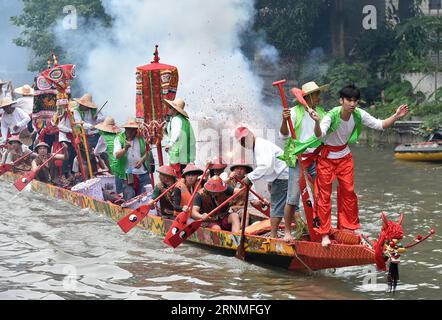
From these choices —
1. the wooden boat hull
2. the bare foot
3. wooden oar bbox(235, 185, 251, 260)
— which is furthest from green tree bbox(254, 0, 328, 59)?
the bare foot

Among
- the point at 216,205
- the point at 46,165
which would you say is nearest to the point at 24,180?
the point at 46,165

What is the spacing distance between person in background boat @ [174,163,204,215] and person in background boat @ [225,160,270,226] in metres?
0.49

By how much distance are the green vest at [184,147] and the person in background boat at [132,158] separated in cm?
115

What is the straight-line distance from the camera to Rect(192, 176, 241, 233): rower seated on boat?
10.6m

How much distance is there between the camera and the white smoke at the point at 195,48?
25.2m

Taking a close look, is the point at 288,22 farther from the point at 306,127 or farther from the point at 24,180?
the point at 306,127

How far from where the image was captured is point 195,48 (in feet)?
84.5

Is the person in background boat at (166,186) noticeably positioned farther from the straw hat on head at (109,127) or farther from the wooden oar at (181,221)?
the straw hat on head at (109,127)

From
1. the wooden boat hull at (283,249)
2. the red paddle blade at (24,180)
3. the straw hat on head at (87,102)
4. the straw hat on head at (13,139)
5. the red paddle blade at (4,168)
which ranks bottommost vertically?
the wooden boat hull at (283,249)

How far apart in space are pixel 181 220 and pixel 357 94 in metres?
3.01

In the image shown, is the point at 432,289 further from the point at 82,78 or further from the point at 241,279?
the point at 82,78

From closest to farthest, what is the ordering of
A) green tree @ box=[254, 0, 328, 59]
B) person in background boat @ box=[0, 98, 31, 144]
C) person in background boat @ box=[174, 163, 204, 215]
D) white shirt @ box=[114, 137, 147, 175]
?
person in background boat @ box=[174, 163, 204, 215] < white shirt @ box=[114, 137, 147, 175] < person in background boat @ box=[0, 98, 31, 144] < green tree @ box=[254, 0, 328, 59]

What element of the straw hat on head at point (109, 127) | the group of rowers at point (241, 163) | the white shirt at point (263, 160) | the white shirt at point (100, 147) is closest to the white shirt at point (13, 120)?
the group of rowers at point (241, 163)

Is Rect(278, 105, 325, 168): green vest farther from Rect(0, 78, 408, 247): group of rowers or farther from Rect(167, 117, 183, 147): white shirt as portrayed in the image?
Rect(167, 117, 183, 147): white shirt
